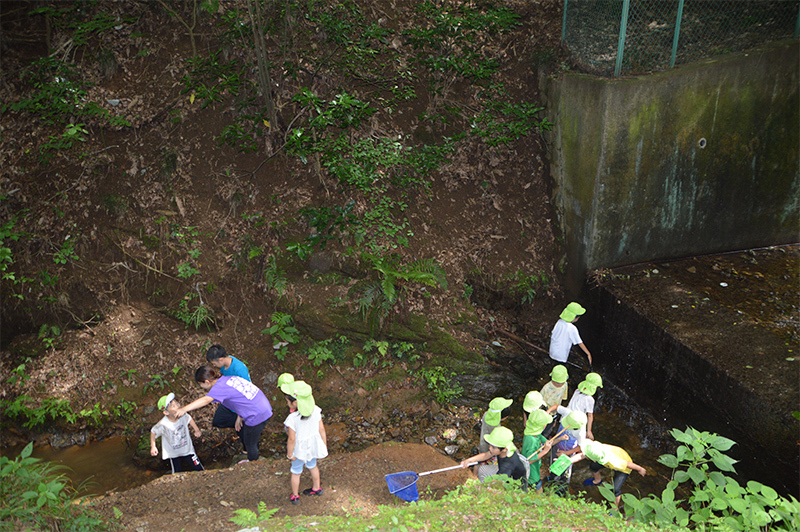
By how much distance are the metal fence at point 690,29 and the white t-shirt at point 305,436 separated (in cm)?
656

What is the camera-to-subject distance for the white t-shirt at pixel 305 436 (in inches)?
180

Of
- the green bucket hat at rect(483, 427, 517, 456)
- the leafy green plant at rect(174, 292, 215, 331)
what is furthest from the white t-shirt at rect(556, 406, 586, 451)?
the leafy green plant at rect(174, 292, 215, 331)

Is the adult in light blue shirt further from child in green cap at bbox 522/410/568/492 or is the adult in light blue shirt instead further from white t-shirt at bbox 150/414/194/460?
child in green cap at bbox 522/410/568/492

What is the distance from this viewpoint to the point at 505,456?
4539mm

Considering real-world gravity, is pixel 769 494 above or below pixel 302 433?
below

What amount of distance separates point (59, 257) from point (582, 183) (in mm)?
8186

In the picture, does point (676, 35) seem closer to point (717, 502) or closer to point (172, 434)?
point (717, 502)

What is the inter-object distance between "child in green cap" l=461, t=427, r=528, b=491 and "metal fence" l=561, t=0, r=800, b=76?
577cm

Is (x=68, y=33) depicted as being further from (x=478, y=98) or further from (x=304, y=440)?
(x=304, y=440)

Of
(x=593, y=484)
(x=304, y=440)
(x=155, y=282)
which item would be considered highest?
(x=155, y=282)

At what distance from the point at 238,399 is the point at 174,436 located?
0.83m

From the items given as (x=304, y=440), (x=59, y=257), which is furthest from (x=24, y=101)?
(x=304, y=440)

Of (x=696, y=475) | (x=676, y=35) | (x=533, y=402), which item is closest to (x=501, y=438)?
(x=533, y=402)

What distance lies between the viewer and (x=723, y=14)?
7543 mm
